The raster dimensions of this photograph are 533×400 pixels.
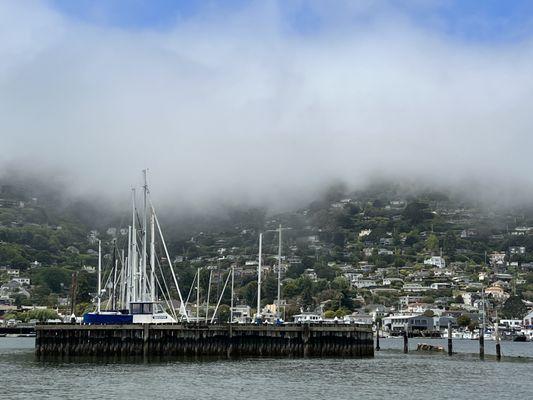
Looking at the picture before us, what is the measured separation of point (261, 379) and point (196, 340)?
20.6 m

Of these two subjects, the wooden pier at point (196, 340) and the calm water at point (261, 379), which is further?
the wooden pier at point (196, 340)

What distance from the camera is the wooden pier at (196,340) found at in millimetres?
92625

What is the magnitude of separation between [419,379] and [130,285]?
4724 cm

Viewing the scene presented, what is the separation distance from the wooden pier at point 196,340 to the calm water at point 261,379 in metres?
2.58

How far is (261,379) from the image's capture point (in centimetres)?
7444

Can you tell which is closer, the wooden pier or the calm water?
the calm water

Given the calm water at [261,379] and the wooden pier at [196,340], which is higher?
the wooden pier at [196,340]

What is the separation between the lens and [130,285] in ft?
381

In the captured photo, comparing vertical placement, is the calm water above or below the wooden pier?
below

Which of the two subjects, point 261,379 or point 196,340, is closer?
point 261,379

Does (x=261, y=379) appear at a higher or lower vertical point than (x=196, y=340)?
lower

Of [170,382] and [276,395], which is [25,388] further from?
[276,395]

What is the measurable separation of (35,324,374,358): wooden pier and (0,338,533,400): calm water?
258 centimetres

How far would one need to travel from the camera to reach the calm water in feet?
216
